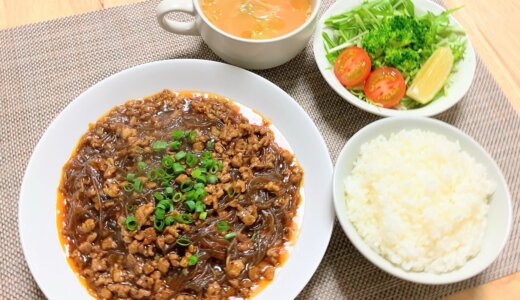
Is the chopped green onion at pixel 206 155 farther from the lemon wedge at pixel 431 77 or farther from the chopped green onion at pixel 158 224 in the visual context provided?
the lemon wedge at pixel 431 77

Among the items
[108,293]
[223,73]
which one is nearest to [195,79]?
[223,73]

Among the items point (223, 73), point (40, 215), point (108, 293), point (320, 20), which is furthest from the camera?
point (320, 20)

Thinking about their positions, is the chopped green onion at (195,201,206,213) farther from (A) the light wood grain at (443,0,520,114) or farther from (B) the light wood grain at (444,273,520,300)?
(A) the light wood grain at (443,0,520,114)

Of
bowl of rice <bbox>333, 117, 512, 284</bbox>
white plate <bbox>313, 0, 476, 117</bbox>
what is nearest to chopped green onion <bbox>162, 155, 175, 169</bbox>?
bowl of rice <bbox>333, 117, 512, 284</bbox>

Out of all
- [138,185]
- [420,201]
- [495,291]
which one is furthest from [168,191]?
[495,291]

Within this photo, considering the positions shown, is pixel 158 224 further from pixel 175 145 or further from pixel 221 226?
pixel 175 145

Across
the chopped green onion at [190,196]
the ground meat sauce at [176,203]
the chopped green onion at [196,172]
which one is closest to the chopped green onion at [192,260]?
the ground meat sauce at [176,203]

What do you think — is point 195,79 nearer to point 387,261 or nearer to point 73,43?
point 73,43
